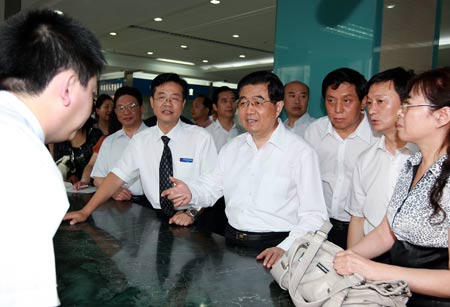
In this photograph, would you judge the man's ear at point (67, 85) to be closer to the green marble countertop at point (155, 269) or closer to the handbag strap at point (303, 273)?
the green marble countertop at point (155, 269)

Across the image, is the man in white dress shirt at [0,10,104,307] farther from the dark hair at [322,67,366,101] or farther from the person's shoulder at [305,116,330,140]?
the person's shoulder at [305,116,330,140]

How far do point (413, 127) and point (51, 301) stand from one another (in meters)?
1.37

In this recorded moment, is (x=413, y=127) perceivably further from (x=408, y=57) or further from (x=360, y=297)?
(x=408, y=57)

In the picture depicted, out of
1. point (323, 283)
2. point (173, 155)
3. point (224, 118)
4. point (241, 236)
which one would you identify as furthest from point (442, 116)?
point (224, 118)

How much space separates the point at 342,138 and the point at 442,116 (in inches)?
63.4

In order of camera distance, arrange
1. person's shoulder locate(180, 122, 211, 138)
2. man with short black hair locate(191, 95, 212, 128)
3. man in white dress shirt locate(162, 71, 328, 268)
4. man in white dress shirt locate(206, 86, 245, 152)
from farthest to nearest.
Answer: man with short black hair locate(191, 95, 212, 128) → man in white dress shirt locate(206, 86, 245, 152) → person's shoulder locate(180, 122, 211, 138) → man in white dress shirt locate(162, 71, 328, 268)

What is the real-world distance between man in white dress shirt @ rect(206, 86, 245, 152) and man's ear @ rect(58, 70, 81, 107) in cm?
465

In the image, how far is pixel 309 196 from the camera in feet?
7.07

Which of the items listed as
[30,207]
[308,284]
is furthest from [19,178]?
[308,284]

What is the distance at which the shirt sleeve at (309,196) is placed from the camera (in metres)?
2.07

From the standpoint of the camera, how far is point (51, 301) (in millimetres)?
820

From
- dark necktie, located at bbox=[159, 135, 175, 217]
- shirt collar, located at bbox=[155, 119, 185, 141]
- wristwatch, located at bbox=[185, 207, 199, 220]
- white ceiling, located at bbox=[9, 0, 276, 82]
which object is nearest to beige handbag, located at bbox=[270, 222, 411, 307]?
wristwatch, located at bbox=[185, 207, 199, 220]

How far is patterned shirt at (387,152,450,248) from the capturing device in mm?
1425

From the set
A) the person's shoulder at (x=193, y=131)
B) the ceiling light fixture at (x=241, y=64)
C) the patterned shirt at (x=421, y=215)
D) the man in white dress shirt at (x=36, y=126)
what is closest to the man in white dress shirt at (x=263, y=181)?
the patterned shirt at (x=421, y=215)
